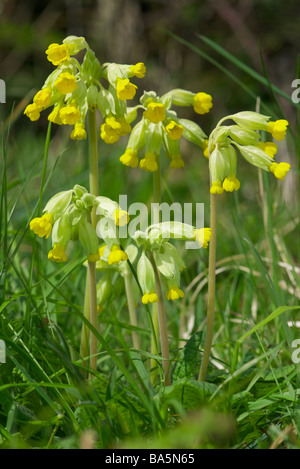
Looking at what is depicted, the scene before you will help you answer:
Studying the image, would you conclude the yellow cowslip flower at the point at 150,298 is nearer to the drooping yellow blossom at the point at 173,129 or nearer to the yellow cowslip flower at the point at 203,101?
the drooping yellow blossom at the point at 173,129

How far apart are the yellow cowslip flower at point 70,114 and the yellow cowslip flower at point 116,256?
40 centimetres

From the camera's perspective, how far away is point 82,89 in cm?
186

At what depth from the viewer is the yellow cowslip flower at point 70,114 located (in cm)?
182

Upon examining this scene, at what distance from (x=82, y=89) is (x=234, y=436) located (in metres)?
1.10

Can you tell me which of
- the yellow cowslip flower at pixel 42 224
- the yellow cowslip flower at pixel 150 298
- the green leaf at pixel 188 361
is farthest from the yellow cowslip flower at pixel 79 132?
the green leaf at pixel 188 361

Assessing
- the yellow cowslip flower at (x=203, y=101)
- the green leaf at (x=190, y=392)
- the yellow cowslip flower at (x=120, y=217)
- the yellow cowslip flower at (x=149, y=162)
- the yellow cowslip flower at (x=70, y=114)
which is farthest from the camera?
the yellow cowslip flower at (x=203, y=101)

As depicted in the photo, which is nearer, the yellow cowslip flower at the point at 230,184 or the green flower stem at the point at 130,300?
the yellow cowslip flower at the point at 230,184

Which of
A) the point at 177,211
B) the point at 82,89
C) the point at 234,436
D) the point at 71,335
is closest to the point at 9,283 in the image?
the point at 71,335

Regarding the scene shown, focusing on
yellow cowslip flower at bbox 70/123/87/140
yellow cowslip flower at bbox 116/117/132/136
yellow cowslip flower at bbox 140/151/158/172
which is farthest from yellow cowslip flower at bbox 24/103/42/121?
yellow cowslip flower at bbox 140/151/158/172

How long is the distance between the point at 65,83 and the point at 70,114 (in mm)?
102

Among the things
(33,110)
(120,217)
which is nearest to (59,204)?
(120,217)

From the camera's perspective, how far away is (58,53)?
1.87 m

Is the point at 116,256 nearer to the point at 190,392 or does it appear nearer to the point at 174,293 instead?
the point at 174,293
